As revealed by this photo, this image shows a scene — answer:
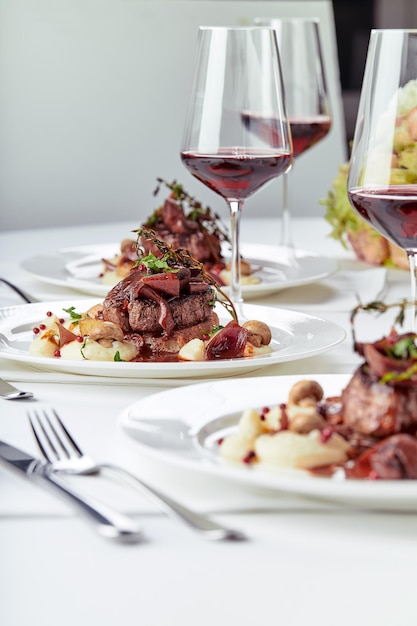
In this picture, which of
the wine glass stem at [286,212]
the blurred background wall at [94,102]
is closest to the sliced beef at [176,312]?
the wine glass stem at [286,212]

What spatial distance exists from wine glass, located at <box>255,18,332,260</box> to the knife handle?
1.84 meters

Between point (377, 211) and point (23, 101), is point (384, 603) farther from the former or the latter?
point (23, 101)

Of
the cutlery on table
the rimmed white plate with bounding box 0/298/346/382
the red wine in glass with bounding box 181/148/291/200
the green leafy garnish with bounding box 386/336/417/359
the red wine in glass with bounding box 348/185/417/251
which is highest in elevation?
the red wine in glass with bounding box 181/148/291/200

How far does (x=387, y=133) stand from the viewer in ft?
4.76

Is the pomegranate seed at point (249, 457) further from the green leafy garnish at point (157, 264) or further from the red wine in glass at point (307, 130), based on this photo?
the red wine in glass at point (307, 130)

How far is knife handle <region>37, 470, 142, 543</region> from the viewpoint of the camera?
94 cm

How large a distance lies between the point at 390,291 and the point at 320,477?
141 centimetres

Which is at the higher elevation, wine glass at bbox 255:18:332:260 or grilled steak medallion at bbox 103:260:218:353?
wine glass at bbox 255:18:332:260

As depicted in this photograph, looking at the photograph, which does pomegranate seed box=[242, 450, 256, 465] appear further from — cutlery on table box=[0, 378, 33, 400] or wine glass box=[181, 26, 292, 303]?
wine glass box=[181, 26, 292, 303]

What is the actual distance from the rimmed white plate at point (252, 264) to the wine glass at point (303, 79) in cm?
24

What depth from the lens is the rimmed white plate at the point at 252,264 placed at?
2146 mm

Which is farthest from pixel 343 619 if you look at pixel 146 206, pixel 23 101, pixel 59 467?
pixel 146 206

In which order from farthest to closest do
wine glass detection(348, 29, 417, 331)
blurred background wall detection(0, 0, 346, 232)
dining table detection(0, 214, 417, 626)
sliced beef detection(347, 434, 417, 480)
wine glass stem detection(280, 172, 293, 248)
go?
blurred background wall detection(0, 0, 346, 232)
wine glass stem detection(280, 172, 293, 248)
wine glass detection(348, 29, 417, 331)
sliced beef detection(347, 434, 417, 480)
dining table detection(0, 214, 417, 626)

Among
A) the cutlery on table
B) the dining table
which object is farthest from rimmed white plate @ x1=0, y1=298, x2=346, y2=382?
the dining table
